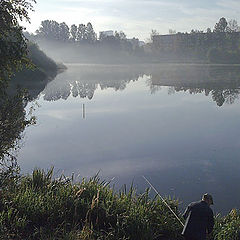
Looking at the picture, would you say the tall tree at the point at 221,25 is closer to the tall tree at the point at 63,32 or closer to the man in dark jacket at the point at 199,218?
the tall tree at the point at 63,32

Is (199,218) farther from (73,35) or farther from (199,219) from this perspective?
(73,35)

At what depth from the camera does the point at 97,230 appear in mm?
8680

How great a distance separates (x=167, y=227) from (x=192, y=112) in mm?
23685

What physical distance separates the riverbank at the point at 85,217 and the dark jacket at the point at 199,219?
167 centimetres

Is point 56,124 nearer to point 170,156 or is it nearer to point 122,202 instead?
point 170,156

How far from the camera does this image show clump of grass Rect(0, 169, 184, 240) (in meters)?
A: 8.09

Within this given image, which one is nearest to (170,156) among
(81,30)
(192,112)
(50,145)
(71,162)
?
(71,162)

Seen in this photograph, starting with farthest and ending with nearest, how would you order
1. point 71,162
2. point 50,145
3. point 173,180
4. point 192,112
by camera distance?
Result: point 192,112 < point 50,145 < point 71,162 < point 173,180

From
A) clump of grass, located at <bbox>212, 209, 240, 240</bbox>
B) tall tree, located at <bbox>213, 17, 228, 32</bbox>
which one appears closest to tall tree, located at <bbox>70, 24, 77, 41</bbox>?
tall tree, located at <bbox>213, 17, 228, 32</bbox>

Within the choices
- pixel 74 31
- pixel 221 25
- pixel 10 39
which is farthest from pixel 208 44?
pixel 10 39

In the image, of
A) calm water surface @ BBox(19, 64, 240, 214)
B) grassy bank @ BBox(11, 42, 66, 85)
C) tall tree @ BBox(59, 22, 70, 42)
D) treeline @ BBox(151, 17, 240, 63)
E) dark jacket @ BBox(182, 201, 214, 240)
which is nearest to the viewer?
dark jacket @ BBox(182, 201, 214, 240)

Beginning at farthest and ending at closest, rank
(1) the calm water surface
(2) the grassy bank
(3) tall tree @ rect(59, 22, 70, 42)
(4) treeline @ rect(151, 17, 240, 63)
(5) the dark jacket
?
1. (3) tall tree @ rect(59, 22, 70, 42)
2. (4) treeline @ rect(151, 17, 240, 63)
3. (2) the grassy bank
4. (1) the calm water surface
5. (5) the dark jacket

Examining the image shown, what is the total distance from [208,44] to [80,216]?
143 m

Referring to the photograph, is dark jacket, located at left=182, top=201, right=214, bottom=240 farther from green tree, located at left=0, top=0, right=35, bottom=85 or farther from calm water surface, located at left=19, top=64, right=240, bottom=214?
green tree, located at left=0, top=0, right=35, bottom=85
